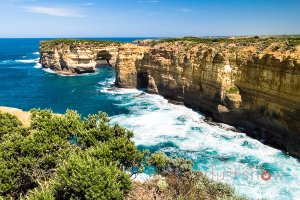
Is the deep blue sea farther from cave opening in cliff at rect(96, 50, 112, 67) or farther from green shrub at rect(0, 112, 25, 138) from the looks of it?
cave opening in cliff at rect(96, 50, 112, 67)

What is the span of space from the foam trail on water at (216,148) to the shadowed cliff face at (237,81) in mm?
2224

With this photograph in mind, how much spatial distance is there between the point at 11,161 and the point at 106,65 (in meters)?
97.5

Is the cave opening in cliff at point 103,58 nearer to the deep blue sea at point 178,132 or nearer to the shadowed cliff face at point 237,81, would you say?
the deep blue sea at point 178,132

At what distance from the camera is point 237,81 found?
44.0 m

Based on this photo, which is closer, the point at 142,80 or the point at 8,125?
the point at 8,125

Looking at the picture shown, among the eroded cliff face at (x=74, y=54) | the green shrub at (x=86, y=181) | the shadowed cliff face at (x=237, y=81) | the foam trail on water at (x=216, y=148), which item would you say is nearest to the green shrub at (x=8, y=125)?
the green shrub at (x=86, y=181)

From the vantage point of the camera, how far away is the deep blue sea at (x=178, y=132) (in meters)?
30.3

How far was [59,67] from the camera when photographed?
97750mm

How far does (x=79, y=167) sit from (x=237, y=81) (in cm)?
3278

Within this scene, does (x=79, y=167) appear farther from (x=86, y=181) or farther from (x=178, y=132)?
(x=178, y=132)

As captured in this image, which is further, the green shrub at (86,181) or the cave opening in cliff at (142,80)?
the cave opening in cliff at (142,80)

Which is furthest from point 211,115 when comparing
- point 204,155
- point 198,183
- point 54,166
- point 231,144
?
point 54,166

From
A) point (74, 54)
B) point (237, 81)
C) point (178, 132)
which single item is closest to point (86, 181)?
point (178, 132)

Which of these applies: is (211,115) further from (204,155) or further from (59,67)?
(59,67)
